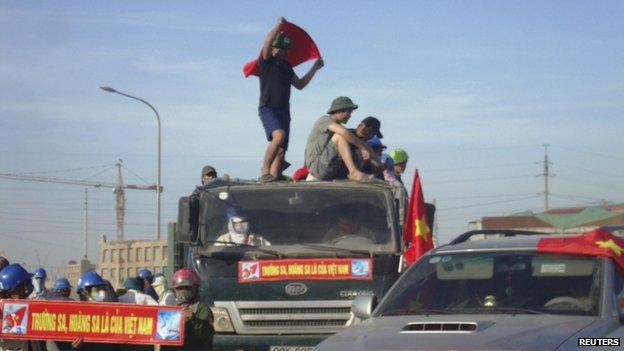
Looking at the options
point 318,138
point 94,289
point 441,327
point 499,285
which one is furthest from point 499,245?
point 318,138

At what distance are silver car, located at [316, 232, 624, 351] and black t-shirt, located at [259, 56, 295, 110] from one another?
17.2 feet

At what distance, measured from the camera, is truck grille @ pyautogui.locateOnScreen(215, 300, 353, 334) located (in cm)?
1079

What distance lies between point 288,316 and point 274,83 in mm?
3233

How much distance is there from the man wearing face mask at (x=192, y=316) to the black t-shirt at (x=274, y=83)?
458cm

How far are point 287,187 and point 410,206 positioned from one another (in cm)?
133

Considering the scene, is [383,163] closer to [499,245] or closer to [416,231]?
[416,231]

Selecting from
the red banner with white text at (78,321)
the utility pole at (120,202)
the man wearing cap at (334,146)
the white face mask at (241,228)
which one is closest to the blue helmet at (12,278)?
the red banner with white text at (78,321)

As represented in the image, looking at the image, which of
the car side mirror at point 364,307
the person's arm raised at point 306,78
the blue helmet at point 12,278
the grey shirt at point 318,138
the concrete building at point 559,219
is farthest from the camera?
the concrete building at point 559,219

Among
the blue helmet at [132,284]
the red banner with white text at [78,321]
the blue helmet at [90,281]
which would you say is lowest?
the blue helmet at [132,284]

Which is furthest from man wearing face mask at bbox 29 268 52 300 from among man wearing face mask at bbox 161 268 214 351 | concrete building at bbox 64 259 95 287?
concrete building at bbox 64 259 95 287

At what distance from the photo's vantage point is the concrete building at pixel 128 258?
16547 millimetres

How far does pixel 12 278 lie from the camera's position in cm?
920

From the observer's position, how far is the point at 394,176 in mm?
12930

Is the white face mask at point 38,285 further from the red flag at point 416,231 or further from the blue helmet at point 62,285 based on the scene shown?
the red flag at point 416,231
